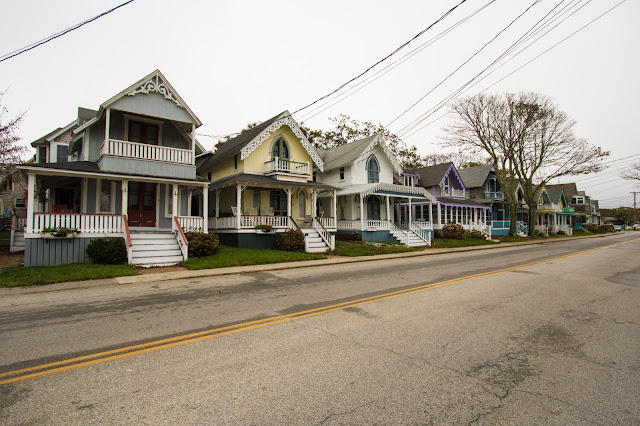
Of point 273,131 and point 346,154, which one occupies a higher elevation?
point 273,131

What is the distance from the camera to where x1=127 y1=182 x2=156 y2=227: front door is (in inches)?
708

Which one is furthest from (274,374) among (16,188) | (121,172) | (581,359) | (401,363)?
(16,188)

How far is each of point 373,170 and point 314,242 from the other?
11.5m

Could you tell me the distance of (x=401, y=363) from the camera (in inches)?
173

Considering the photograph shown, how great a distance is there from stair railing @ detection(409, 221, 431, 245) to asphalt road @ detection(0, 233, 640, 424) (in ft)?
61.6

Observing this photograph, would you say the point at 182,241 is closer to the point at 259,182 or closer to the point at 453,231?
the point at 259,182

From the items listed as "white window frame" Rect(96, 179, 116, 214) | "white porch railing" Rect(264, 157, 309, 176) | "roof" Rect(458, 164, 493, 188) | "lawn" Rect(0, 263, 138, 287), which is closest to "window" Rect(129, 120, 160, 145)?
"white window frame" Rect(96, 179, 116, 214)

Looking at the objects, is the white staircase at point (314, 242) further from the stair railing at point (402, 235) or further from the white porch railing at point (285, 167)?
the stair railing at point (402, 235)

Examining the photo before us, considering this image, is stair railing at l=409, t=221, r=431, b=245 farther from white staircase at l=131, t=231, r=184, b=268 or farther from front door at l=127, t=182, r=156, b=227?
front door at l=127, t=182, r=156, b=227

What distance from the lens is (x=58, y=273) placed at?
11.7 m

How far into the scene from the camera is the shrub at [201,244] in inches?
619

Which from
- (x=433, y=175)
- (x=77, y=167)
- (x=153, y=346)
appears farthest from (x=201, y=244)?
(x=433, y=175)

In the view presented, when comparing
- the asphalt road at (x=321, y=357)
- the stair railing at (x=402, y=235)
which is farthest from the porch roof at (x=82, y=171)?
the stair railing at (x=402, y=235)

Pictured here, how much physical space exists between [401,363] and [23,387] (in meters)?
4.13
